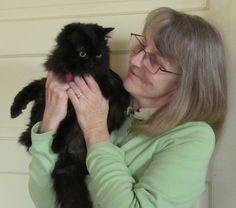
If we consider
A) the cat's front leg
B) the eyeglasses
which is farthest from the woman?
the cat's front leg

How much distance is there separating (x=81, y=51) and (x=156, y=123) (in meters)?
0.31

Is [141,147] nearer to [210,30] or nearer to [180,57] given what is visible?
[180,57]

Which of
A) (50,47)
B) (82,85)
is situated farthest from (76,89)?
(50,47)

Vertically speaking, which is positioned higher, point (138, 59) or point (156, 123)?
point (138, 59)

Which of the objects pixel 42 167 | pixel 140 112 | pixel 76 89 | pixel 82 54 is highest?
pixel 82 54

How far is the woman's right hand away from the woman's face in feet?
0.66

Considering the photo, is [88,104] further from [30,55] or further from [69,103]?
[30,55]

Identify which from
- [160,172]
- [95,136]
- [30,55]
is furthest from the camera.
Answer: [30,55]

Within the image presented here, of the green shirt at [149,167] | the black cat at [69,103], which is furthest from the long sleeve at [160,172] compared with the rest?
the black cat at [69,103]

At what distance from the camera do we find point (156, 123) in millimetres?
1100

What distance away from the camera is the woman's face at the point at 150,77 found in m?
1.14

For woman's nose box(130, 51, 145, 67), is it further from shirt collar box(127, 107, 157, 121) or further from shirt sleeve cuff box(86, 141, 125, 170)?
shirt sleeve cuff box(86, 141, 125, 170)

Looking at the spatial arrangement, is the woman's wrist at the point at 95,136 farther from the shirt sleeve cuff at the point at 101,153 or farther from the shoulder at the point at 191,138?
the shoulder at the point at 191,138

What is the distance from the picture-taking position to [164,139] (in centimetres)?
107
